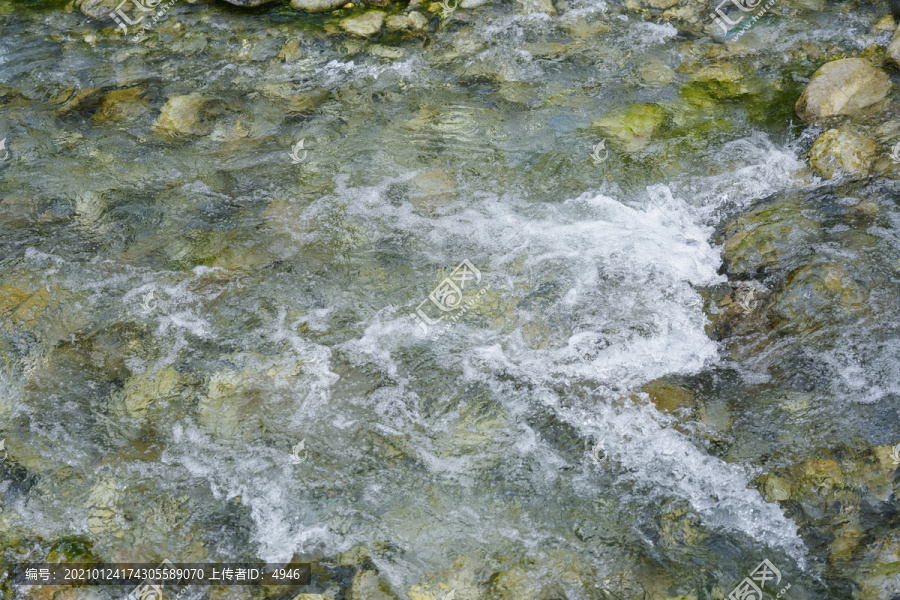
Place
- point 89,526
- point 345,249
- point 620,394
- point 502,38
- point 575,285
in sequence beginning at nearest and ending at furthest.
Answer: point 89,526
point 620,394
point 575,285
point 345,249
point 502,38

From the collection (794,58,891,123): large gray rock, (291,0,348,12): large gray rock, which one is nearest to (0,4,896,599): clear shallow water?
(794,58,891,123): large gray rock

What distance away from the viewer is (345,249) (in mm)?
6582

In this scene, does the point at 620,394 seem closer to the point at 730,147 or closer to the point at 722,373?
the point at 722,373

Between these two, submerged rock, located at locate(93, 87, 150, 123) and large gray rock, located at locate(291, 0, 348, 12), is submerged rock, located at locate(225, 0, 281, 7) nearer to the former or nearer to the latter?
large gray rock, located at locate(291, 0, 348, 12)

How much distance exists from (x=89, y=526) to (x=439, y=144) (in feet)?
16.6

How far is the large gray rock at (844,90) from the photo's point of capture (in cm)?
686

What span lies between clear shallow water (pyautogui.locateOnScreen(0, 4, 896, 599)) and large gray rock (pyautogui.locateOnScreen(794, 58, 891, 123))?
31 cm

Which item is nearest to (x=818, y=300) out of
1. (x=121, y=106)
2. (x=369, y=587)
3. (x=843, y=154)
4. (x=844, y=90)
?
→ (x=843, y=154)

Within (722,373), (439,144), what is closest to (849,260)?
(722,373)

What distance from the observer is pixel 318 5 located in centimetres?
913

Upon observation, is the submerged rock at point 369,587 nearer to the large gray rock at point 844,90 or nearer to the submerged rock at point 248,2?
the large gray rock at point 844,90

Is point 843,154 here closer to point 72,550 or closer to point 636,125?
point 636,125

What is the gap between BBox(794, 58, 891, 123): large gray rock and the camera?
22.5ft
